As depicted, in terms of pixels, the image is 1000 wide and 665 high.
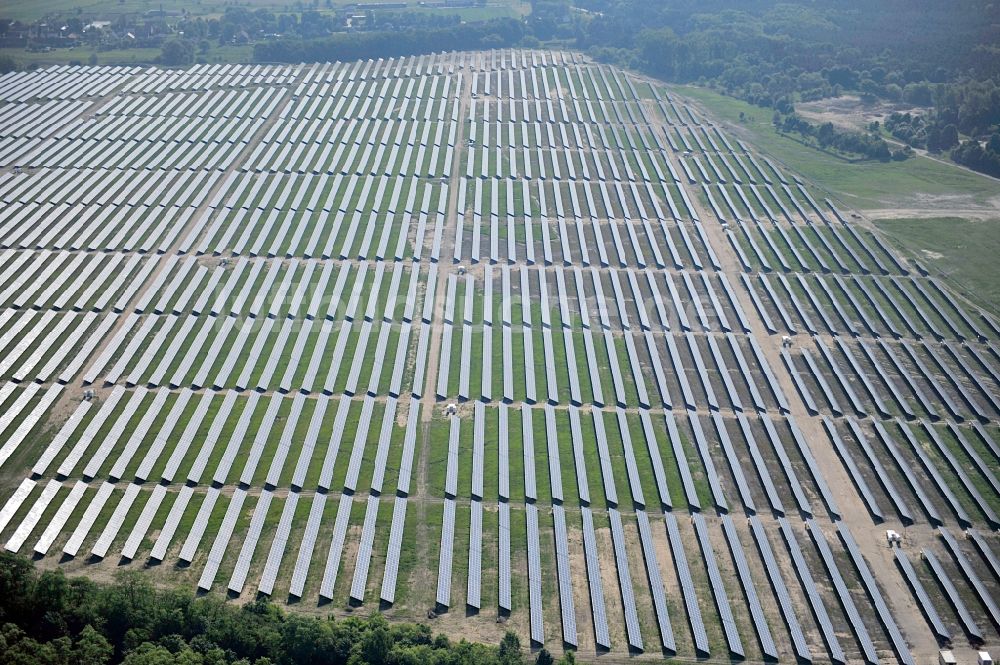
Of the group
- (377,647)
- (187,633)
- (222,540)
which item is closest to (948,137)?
(377,647)

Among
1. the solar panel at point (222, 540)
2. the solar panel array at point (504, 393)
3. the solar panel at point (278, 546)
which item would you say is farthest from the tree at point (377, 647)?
the solar panel at point (222, 540)

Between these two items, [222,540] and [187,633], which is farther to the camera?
[222,540]

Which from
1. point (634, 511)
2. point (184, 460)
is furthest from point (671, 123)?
point (184, 460)

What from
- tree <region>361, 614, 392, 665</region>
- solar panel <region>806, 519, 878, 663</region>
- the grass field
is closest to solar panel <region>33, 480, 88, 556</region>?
tree <region>361, 614, 392, 665</region>

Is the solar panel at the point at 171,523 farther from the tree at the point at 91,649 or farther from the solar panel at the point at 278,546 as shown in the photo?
the tree at the point at 91,649

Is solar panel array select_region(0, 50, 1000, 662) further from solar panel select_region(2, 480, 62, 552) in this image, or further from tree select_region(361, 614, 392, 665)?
tree select_region(361, 614, 392, 665)

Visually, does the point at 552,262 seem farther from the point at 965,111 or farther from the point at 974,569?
the point at 965,111

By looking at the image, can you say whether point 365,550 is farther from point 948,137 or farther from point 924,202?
point 948,137
